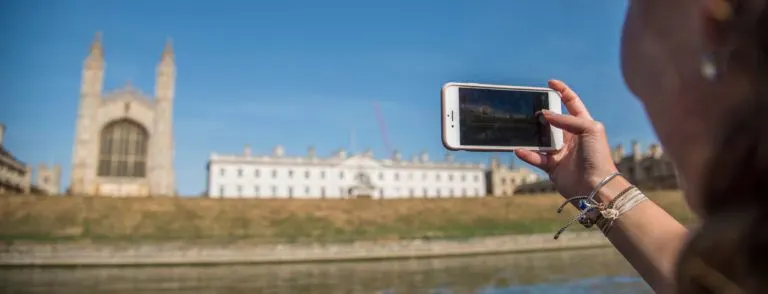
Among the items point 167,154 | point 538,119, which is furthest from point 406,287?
point 167,154

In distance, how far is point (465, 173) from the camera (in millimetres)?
106312

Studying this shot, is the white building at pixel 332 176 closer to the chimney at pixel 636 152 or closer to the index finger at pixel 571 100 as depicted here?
the chimney at pixel 636 152

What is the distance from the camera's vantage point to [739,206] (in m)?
0.53

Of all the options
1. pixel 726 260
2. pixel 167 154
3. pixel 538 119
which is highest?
pixel 167 154

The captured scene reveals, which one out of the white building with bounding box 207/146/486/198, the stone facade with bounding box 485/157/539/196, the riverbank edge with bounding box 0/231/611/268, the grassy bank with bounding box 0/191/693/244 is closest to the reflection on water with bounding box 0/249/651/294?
the riverbank edge with bounding box 0/231/611/268

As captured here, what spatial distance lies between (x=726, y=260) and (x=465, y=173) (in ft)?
351

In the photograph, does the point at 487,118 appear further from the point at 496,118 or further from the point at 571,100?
the point at 571,100

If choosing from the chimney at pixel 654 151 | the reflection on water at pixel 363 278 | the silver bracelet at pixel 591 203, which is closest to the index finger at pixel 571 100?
the silver bracelet at pixel 591 203

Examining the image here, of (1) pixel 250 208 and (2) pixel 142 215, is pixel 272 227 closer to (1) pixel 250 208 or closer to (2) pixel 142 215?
(1) pixel 250 208

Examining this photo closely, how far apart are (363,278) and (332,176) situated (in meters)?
80.9

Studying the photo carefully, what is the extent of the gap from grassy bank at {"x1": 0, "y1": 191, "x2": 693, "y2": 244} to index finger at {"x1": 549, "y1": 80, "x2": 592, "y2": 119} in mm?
24392

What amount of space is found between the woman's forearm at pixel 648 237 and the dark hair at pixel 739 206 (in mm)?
1002

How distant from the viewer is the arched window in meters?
64.2

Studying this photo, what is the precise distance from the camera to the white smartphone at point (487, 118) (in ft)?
6.98
